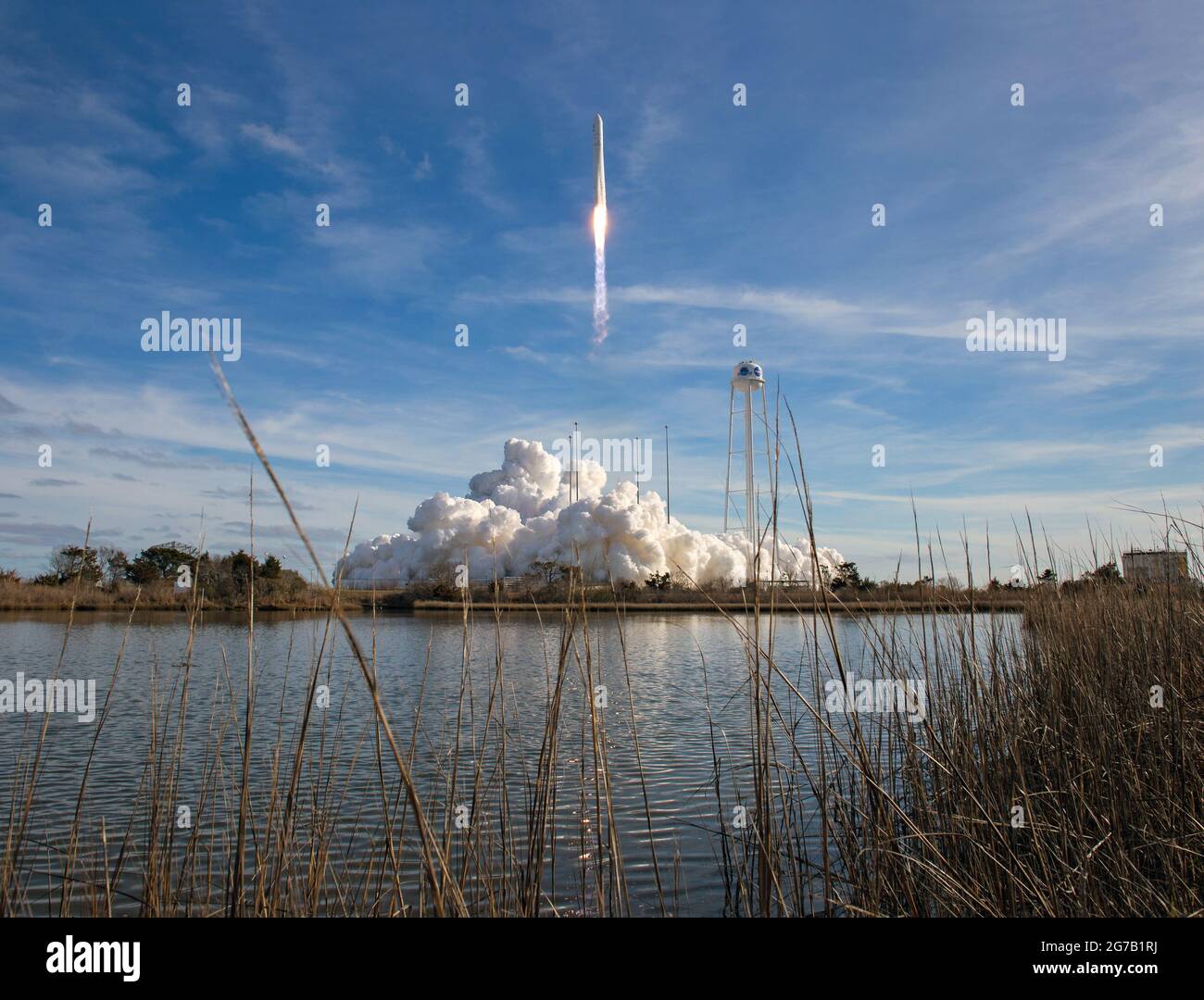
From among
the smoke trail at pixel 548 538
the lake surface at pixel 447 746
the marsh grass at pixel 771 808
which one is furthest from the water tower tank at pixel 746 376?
the marsh grass at pixel 771 808

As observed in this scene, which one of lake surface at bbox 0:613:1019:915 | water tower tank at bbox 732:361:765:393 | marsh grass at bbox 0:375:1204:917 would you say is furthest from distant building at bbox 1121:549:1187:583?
water tower tank at bbox 732:361:765:393

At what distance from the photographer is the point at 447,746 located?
22.1 ft

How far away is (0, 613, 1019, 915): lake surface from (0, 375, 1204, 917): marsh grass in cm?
7

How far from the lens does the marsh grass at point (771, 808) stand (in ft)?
8.88

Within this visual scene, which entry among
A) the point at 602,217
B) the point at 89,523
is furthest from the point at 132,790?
the point at 602,217

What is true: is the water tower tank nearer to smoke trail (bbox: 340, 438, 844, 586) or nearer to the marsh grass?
smoke trail (bbox: 340, 438, 844, 586)

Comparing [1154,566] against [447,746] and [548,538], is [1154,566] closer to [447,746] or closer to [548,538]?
[447,746]

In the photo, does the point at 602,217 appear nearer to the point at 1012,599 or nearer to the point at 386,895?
the point at 1012,599

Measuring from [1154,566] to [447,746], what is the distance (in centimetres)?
530

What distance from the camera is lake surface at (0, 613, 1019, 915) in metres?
3.86

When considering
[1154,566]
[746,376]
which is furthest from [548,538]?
[1154,566]

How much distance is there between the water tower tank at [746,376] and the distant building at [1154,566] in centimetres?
3789

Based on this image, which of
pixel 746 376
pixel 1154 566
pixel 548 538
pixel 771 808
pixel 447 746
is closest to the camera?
pixel 771 808
